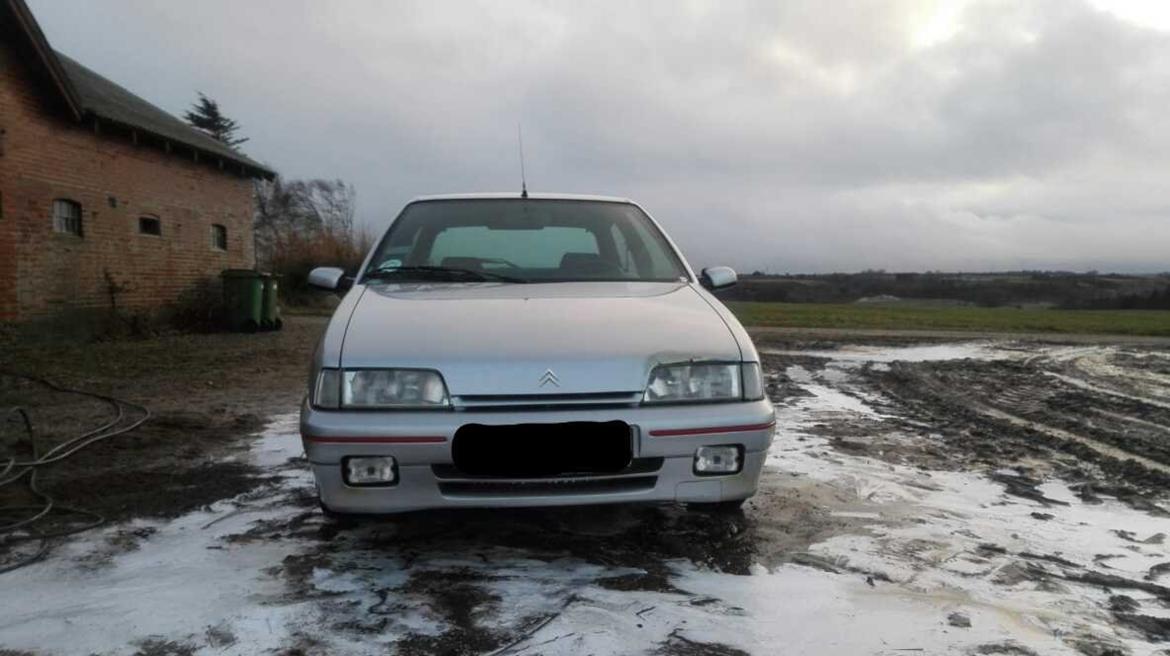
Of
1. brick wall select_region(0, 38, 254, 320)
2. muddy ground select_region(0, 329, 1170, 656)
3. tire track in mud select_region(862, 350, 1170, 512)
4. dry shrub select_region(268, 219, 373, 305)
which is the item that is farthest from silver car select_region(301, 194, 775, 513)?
dry shrub select_region(268, 219, 373, 305)

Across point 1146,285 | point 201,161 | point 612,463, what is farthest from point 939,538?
point 1146,285

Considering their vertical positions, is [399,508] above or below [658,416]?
below

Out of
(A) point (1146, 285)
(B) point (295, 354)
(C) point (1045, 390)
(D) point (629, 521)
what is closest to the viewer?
(D) point (629, 521)

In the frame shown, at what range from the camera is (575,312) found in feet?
10.5

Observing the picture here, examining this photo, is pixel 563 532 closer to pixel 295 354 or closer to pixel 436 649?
pixel 436 649

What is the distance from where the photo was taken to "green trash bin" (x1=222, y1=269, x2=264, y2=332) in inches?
579

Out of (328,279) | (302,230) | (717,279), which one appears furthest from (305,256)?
(717,279)

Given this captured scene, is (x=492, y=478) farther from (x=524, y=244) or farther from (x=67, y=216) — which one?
(x=67, y=216)

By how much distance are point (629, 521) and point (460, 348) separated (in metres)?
1.18

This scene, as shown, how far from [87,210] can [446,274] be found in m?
11.5

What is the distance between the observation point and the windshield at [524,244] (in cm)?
394

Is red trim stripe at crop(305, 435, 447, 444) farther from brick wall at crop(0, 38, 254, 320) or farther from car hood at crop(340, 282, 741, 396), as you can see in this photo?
brick wall at crop(0, 38, 254, 320)

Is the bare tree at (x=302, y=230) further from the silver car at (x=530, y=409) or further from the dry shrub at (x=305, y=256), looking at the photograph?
the silver car at (x=530, y=409)

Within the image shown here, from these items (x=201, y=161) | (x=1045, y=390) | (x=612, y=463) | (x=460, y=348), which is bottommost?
(x=1045, y=390)
